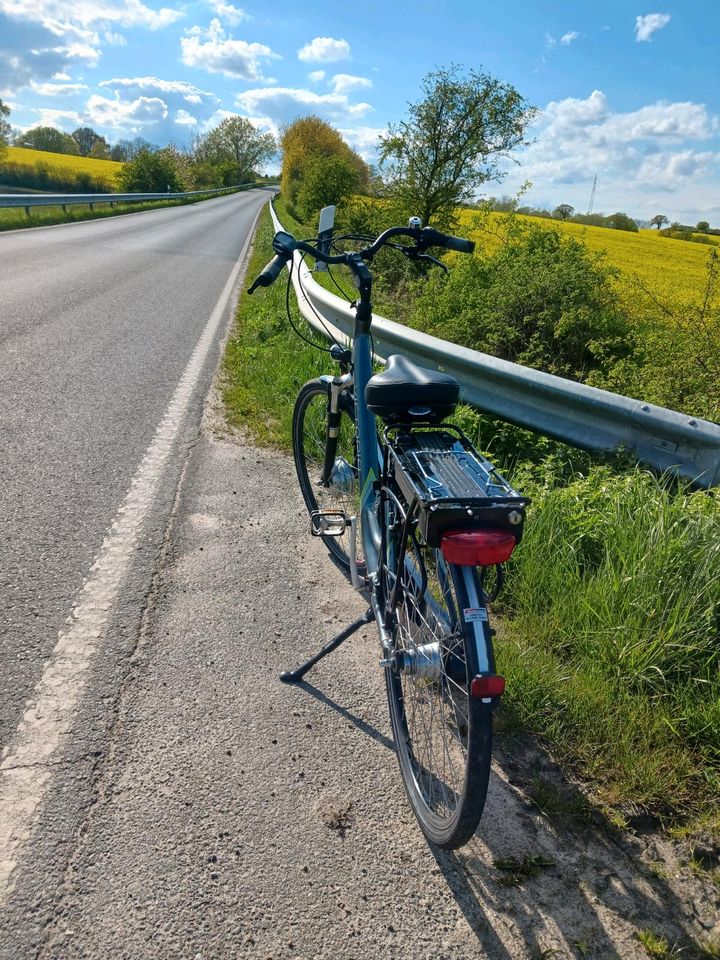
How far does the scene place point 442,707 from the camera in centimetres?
228

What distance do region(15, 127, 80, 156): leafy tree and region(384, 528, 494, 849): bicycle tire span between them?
9383 centimetres

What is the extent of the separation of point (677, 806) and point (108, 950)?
1704 mm

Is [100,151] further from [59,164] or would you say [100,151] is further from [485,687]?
[485,687]

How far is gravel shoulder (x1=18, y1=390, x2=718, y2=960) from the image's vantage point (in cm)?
166

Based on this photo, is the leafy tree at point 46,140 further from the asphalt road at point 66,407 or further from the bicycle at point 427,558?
the bicycle at point 427,558

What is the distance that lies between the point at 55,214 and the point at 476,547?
25201 mm

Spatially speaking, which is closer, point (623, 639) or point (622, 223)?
point (623, 639)

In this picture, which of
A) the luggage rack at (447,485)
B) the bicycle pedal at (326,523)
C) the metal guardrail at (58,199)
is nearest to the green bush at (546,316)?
the bicycle pedal at (326,523)

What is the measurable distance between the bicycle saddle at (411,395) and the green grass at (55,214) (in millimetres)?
19255

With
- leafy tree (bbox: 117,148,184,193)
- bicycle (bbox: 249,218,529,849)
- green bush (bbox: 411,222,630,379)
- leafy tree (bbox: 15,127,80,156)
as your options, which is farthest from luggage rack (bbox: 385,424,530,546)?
leafy tree (bbox: 15,127,80,156)

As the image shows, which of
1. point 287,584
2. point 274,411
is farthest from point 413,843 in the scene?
point 274,411

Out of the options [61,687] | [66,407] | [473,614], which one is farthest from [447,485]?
[66,407]

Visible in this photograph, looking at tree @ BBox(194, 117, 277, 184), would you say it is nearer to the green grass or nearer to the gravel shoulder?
the green grass

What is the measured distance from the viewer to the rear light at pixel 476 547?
1.66 metres
